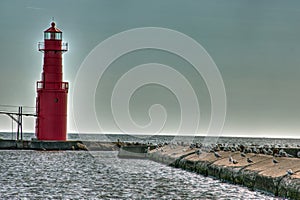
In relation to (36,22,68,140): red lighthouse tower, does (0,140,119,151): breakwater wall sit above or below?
below

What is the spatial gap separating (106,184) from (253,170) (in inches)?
304

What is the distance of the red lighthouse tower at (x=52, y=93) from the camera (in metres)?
60.1

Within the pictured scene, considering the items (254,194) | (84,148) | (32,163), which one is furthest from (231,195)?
(84,148)

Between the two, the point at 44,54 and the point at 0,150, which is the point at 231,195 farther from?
the point at 0,150

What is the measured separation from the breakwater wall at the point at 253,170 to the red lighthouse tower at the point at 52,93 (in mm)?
12190

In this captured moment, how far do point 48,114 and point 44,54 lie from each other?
209 inches

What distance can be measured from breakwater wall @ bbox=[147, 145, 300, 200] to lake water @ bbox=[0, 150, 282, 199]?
61 centimetres

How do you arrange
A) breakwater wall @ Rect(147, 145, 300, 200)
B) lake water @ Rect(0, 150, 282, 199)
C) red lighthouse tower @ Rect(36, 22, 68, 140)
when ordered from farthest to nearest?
red lighthouse tower @ Rect(36, 22, 68, 140) → lake water @ Rect(0, 150, 282, 199) → breakwater wall @ Rect(147, 145, 300, 200)

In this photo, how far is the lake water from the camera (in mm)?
31106

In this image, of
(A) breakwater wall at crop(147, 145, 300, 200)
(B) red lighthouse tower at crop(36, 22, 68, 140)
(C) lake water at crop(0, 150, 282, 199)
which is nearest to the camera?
(A) breakwater wall at crop(147, 145, 300, 200)

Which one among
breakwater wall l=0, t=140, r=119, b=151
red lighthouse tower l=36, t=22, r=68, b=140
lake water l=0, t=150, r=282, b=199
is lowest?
lake water l=0, t=150, r=282, b=199

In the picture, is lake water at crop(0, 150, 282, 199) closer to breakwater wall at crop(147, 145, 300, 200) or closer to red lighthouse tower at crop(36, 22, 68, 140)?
breakwater wall at crop(147, 145, 300, 200)

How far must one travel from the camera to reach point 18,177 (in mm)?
40438

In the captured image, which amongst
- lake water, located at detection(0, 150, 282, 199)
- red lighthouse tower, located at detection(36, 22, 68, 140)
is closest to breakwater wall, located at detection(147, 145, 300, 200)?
lake water, located at detection(0, 150, 282, 199)
